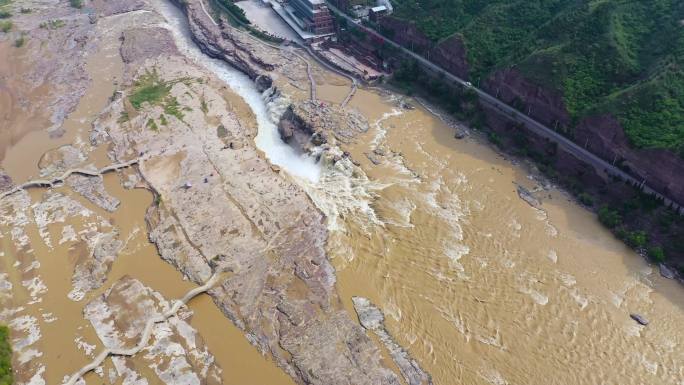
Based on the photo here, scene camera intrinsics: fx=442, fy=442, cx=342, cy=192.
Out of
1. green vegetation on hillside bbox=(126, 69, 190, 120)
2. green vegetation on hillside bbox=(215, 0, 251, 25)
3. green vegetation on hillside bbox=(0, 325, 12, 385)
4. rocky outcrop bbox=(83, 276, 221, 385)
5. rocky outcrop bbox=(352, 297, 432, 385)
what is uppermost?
green vegetation on hillside bbox=(215, 0, 251, 25)

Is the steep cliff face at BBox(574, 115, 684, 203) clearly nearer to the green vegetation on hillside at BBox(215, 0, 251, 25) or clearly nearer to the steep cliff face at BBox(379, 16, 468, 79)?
the steep cliff face at BBox(379, 16, 468, 79)

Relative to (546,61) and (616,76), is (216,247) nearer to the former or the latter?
(546,61)

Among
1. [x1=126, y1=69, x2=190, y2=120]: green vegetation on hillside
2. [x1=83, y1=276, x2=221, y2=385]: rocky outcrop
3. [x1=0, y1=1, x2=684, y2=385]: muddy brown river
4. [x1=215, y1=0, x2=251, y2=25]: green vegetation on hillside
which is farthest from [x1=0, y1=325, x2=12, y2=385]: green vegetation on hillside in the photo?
[x1=215, y1=0, x2=251, y2=25]: green vegetation on hillside

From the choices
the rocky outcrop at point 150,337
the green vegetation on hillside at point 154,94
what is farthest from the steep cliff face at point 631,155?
the green vegetation on hillside at point 154,94

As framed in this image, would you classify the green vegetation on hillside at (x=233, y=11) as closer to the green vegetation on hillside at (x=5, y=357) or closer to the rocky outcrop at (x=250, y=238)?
the rocky outcrop at (x=250, y=238)

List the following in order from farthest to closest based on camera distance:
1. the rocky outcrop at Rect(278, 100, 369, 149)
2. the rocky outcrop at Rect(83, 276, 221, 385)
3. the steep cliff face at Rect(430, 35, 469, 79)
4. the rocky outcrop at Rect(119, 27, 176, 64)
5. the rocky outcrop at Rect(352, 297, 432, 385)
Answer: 1. the rocky outcrop at Rect(119, 27, 176, 64)
2. the steep cliff face at Rect(430, 35, 469, 79)
3. the rocky outcrop at Rect(278, 100, 369, 149)
4. the rocky outcrop at Rect(83, 276, 221, 385)
5. the rocky outcrop at Rect(352, 297, 432, 385)

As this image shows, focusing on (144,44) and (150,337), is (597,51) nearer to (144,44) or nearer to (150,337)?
(150,337)

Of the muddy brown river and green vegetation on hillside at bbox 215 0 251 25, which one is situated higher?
green vegetation on hillside at bbox 215 0 251 25
